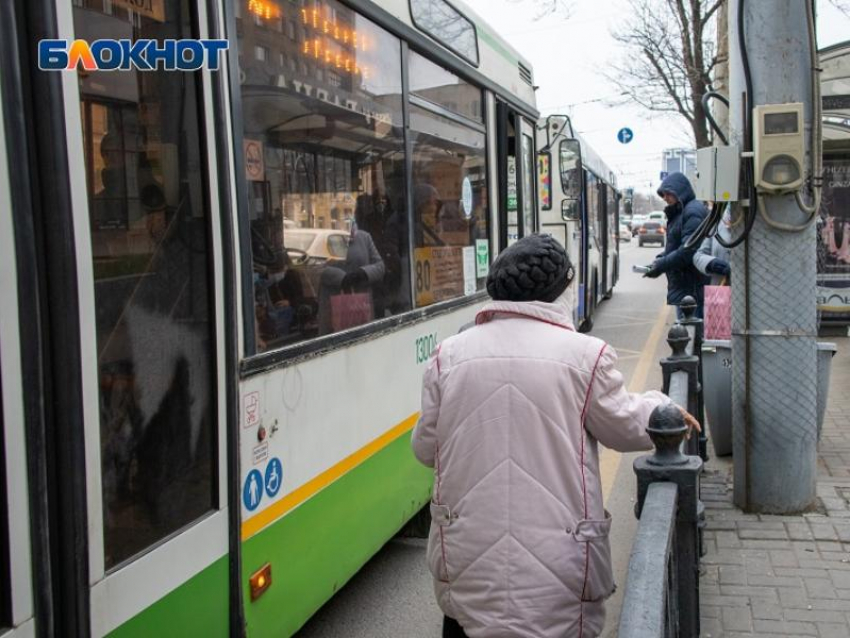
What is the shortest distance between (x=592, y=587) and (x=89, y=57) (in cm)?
188

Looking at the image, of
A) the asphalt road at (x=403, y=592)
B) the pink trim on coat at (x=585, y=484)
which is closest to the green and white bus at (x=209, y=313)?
the asphalt road at (x=403, y=592)

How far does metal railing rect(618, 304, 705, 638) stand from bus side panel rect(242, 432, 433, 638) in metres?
1.30

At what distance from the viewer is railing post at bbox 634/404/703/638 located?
7.97ft

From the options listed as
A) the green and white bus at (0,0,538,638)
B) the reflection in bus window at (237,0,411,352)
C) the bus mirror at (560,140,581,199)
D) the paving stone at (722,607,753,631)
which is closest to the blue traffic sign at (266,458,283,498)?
the green and white bus at (0,0,538,638)

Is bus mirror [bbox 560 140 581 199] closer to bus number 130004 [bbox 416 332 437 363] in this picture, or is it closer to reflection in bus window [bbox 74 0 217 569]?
bus number 130004 [bbox 416 332 437 363]

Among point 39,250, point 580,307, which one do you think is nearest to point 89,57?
point 39,250

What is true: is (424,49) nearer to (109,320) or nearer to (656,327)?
(109,320)

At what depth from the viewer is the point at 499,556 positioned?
2348 millimetres

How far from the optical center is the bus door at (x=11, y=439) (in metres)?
2.01

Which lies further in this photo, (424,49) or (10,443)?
(424,49)

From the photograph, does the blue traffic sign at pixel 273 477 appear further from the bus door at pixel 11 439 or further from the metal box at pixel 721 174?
the metal box at pixel 721 174

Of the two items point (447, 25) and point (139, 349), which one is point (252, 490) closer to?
point (139, 349)

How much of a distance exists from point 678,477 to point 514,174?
492 centimetres

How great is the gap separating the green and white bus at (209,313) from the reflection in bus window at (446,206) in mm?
89
